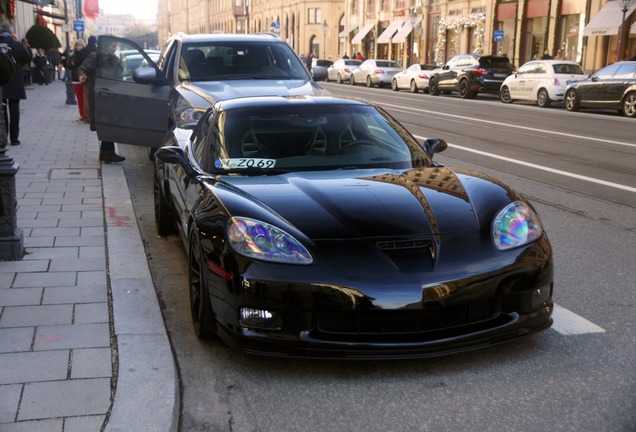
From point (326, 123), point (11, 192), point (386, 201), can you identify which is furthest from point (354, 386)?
point (11, 192)

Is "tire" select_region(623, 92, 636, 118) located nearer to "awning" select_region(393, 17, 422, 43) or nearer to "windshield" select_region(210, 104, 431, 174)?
"windshield" select_region(210, 104, 431, 174)

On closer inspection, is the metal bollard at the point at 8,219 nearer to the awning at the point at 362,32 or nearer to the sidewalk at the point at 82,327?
the sidewalk at the point at 82,327

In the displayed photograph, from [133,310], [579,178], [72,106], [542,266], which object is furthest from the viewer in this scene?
[72,106]

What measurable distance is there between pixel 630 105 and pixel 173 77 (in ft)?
51.5

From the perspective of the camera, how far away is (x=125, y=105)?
10.2 metres

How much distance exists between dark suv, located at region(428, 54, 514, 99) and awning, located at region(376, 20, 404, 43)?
26.3 m

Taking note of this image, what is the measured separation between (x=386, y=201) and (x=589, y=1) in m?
35.4

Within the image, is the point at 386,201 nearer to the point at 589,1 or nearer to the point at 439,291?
the point at 439,291

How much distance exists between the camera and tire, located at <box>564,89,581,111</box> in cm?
2388

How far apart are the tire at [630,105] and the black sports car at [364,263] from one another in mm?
18636

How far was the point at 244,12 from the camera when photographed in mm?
116500

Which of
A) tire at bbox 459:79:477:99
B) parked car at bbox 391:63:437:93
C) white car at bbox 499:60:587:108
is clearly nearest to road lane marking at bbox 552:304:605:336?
white car at bbox 499:60:587:108

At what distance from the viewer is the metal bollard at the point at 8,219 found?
5.70 meters

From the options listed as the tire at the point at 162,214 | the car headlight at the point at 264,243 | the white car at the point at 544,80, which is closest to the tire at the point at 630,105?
the white car at the point at 544,80
